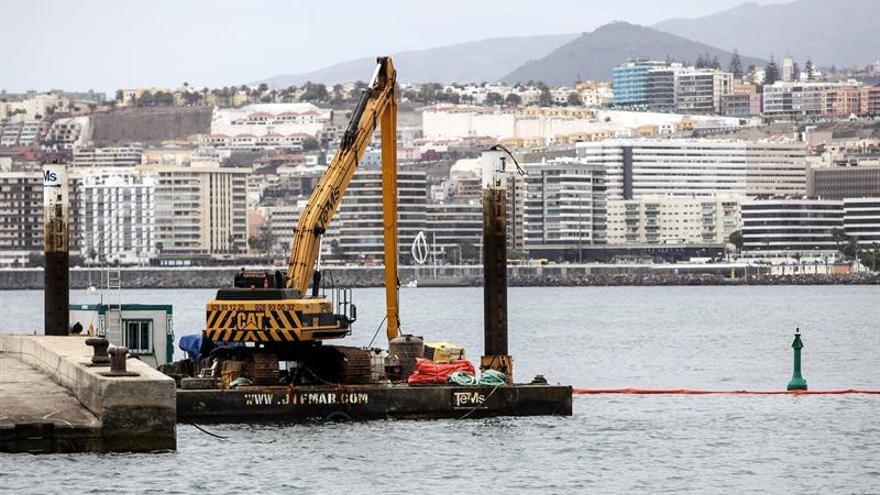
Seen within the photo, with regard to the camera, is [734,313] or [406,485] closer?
[406,485]

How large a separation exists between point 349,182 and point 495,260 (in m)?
5.14

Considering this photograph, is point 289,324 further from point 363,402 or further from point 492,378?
point 492,378

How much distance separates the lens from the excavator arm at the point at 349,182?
52125 millimetres

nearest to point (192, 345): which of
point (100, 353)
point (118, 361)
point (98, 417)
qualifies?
point (100, 353)

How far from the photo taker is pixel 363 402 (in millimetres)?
47250

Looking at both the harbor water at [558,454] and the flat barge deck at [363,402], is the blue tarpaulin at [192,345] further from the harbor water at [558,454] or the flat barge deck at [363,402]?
the harbor water at [558,454]

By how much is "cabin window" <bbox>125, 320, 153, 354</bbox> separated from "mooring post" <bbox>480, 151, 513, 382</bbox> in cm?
776

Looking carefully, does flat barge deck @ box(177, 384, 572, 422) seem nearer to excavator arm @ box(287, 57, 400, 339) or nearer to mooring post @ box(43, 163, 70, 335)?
excavator arm @ box(287, 57, 400, 339)

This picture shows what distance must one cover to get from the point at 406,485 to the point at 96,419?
16.3 ft

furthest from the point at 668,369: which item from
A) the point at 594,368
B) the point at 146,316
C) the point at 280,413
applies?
the point at 280,413

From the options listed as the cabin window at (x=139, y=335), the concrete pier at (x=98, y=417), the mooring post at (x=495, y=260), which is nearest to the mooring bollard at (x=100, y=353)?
the concrete pier at (x=98, y=417)

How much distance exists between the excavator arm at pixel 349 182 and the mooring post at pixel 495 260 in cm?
332

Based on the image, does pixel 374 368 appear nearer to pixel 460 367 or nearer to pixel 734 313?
pixel 460 367

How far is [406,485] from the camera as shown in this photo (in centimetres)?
4038
